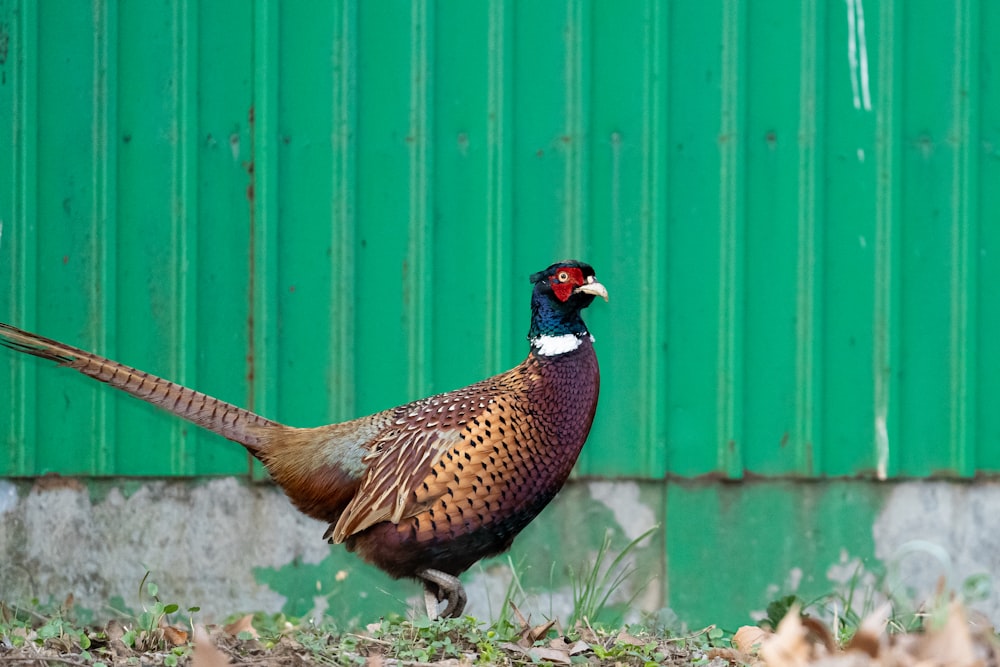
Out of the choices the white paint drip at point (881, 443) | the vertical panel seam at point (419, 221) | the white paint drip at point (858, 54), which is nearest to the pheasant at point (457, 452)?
the vertical panel seam at point (419, 221)

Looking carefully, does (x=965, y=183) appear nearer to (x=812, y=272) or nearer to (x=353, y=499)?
(x=812, y=272)

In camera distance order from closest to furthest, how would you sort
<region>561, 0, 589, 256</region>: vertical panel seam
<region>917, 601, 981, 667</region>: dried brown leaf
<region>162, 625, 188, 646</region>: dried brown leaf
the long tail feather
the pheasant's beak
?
<region>917, 601, 981, 667</region>: dried brown leaf, <region>162, 625, 188, 646</region>: dried brown leaf, the pheasant's beak, the long tail feather, <region>561, 0, 589, 256</region>: vertical panel seam

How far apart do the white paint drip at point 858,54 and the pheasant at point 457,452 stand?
1.78m

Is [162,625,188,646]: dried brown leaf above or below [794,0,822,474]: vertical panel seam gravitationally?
below

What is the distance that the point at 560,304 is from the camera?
141 inches

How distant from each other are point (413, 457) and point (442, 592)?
1.43 ft

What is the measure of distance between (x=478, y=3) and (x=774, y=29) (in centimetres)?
116

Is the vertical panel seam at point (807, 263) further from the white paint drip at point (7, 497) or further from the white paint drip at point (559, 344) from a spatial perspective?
the white paint drip at point (7, 497)

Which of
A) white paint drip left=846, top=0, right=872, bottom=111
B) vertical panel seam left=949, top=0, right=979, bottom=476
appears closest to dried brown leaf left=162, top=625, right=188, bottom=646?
vertical panel seam left=949, top=0, right=979, bottom=476

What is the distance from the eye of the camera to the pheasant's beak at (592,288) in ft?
11.4

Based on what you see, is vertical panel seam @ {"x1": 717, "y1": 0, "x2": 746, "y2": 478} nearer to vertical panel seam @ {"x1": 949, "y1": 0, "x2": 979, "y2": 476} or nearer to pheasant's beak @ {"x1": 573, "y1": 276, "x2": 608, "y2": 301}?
vertical panel seam @ {"x1": 949, "y1": 0, "x2": 979, "y2": 476}

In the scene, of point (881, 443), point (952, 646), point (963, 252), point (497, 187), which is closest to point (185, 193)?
point (497, 187)

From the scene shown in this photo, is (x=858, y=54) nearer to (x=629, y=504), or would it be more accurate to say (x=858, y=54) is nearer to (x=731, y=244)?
(x=731, y=244)

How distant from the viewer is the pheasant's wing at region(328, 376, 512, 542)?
353 cm
